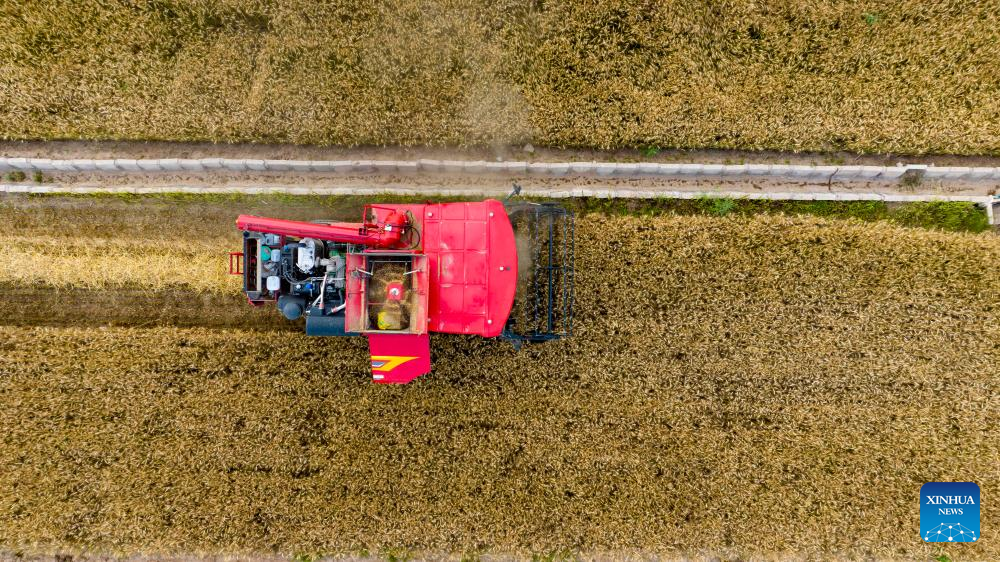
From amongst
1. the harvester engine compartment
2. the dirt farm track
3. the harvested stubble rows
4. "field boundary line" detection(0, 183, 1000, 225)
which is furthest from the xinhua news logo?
the harvester engine compartment

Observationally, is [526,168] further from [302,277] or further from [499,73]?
[302,277]

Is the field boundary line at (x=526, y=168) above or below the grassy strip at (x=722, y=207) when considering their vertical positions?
above

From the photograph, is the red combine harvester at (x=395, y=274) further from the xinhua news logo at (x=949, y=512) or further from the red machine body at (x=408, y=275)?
the xinhua news logo at (x=949, y=512)

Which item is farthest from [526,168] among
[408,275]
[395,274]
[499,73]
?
[395,274]

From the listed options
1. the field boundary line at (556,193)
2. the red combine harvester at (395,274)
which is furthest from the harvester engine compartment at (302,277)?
the field boundary line at (556,193)

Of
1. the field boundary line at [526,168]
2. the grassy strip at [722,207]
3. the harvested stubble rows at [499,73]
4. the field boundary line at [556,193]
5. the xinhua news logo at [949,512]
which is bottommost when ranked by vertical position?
the xinhua news logo at [949,512]

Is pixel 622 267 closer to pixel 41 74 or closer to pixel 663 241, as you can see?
pixel 663 241
